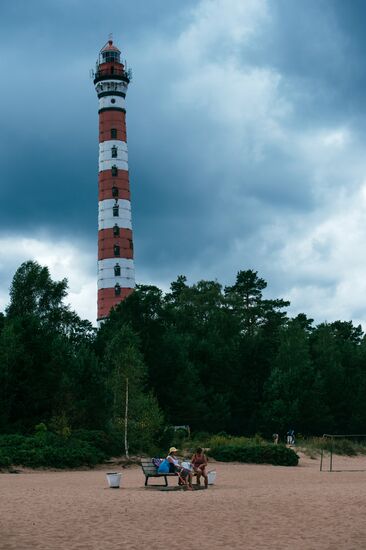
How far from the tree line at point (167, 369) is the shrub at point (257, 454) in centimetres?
371

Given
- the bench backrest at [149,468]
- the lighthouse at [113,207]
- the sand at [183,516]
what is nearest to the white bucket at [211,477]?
the sand at [183,516]

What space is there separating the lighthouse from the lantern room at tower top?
53.5 inches

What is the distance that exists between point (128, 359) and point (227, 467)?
7.76 meters

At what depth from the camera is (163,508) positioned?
1816cm

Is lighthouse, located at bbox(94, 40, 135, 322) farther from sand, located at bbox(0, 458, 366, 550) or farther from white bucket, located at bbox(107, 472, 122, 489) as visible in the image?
white bucket, located at bbox(107, 472, 122, 489)

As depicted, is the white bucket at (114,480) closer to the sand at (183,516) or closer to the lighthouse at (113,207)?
the sand at (183,516)

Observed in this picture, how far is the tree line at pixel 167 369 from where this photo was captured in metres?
45.0

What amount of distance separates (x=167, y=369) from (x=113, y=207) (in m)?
15.9

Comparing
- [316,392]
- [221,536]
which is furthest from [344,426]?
[221,536]

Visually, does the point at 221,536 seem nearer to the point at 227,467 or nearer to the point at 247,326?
the point at 227,467

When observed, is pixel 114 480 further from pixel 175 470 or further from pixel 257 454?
pixel 257 454

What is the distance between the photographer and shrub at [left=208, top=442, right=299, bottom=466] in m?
41.8

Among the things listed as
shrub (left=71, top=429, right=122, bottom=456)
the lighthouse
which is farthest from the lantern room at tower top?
shrub (left=71, top=429, right=122, bottom=456)

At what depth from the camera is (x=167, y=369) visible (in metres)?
65.1
